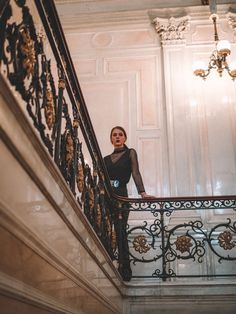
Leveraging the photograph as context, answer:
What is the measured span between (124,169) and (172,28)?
4.29 m

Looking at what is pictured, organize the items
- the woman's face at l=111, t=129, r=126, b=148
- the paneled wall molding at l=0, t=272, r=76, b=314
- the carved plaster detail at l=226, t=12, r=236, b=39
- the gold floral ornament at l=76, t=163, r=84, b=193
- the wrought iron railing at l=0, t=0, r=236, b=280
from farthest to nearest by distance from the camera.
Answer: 1. the carved plaster detail at l=226, t=12, r=236, b=39
2. the woman's face at l=111, t=129, r=126, b=148
3. the gold floral ornament at l=76, t=163, r=84, b=193
4. the wrought iron railing at l=0, t=0, r=236, b=280
5. the paneled wall molding at l=0, t=272, r=76, b=314

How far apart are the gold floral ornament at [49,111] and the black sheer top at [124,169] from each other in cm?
346

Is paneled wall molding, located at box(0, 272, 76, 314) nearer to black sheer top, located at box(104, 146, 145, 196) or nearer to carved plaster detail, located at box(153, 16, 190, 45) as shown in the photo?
black sheer top, located at box(104, 146, 145, 196)

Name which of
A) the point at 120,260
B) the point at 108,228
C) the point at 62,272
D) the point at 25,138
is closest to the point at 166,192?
the point at 120,260

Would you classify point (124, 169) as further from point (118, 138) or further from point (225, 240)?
point (225, 240)

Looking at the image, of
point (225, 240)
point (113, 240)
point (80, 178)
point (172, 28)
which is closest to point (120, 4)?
point (172, 28)

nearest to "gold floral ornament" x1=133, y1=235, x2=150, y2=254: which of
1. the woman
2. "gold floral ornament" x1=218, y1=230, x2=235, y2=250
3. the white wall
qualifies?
the woman

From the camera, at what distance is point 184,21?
9289 mm

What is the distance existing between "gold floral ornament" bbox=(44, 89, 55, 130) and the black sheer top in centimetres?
346

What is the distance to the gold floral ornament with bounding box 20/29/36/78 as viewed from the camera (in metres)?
2.04

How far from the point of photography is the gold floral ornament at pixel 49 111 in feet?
8.35

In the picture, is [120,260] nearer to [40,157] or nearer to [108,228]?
[108,228]

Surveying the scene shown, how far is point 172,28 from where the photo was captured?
925 centimetres

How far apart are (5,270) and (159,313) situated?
4.19m
